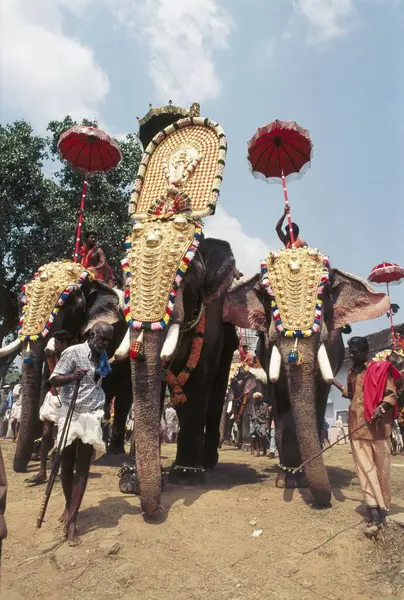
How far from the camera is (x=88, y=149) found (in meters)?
9.52

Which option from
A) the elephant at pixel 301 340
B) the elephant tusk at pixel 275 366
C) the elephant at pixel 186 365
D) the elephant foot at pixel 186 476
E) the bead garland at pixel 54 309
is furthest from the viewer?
the bead garland at pixel 54 309

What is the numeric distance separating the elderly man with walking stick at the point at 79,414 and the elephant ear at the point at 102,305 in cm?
288

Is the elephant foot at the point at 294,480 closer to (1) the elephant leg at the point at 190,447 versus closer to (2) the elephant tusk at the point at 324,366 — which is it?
(1) the elephant leg at the point at 190,447

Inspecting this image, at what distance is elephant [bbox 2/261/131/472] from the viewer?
19.9 ft

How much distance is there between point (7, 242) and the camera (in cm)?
1705

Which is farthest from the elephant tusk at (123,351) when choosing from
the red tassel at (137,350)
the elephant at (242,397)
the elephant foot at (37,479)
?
the elephant at (242,397)

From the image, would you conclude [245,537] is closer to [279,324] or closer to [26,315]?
[279,324]

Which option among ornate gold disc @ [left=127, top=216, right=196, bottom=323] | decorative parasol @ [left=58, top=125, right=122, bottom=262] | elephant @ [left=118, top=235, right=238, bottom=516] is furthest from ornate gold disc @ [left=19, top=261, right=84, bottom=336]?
decorative parasol @ [left=58, top=125, right=122, bottom=262]

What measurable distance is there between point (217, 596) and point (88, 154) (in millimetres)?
8052

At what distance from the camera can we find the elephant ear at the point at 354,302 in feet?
21.1

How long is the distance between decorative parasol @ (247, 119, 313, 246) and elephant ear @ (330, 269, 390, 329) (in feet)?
4.90

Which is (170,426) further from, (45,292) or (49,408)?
(49,408)

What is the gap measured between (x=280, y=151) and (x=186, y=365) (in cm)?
393

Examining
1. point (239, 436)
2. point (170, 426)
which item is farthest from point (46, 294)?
point (170, 426)
